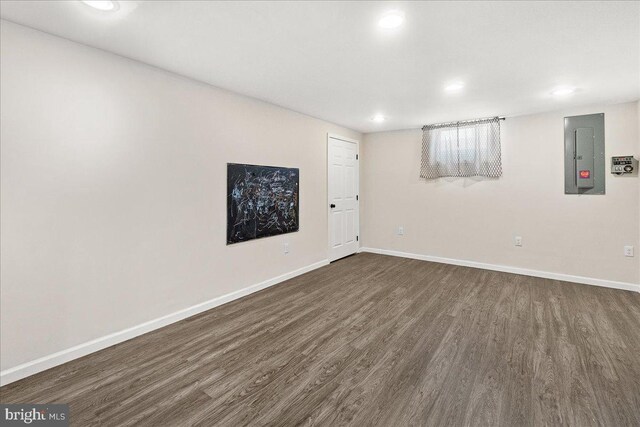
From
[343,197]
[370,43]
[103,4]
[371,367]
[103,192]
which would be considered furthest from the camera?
[343,197]

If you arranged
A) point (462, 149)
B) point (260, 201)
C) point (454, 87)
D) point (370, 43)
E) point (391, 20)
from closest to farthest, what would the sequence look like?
point (391, 20) < point (370, 43) < point (454, 87) < point (260, 201) < point (462, 149)

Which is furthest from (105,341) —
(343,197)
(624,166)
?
(624,166)

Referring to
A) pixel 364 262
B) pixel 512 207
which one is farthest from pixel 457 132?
pixel 364 262

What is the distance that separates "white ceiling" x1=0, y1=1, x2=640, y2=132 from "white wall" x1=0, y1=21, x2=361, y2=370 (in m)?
0.25

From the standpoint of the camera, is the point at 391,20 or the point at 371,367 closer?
the point at 391,20

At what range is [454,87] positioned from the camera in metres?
3.26

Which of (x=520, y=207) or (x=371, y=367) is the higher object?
(x=520, y=207)

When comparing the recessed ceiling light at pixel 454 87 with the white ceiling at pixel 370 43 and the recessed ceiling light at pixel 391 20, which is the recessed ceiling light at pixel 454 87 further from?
the recessed ceiling light at pixel 391 20

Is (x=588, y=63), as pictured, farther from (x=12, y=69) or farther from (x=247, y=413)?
(x=12, y=69)

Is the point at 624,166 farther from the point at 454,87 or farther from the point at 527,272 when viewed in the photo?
the point at 454,87

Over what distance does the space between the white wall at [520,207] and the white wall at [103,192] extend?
3.18m

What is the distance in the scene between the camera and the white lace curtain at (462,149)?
4652 mm

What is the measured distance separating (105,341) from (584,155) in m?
5.94

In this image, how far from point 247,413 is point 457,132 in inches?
196
